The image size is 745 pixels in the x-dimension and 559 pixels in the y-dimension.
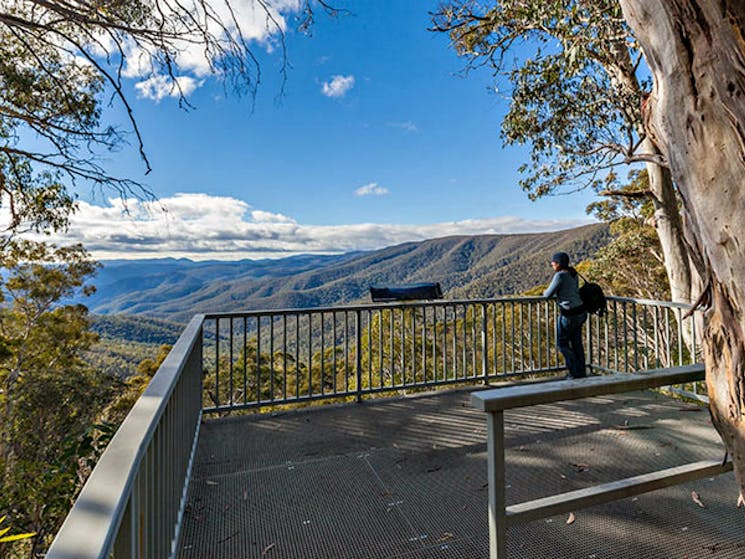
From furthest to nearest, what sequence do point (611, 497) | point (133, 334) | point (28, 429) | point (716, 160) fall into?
1. point (133, 334)
2. point (28, 429)
3. point (611, 497)
4. point (716, 160)

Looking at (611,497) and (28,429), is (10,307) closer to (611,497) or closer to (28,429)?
(28,429)

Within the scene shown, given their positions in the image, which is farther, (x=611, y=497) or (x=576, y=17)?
(x=576, y=17)

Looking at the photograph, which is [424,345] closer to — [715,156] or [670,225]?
[715,156]

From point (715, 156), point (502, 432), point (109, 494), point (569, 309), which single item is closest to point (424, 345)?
point (569, 309)

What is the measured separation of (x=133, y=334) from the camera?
45.1 m

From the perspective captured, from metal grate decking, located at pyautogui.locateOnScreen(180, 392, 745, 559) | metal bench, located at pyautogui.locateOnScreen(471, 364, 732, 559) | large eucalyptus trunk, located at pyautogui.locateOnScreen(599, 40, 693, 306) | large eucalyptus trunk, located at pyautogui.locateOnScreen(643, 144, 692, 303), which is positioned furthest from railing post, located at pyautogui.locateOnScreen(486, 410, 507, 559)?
large eucalyptus trunk, located at pyautogui.locateOnScreen(643, 144, 692, 303)

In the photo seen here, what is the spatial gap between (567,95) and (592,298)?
14.4 ft

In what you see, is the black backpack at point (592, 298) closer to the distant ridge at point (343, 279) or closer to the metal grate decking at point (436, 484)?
the metal grate decking at point (436, 484)

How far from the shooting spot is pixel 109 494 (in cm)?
75

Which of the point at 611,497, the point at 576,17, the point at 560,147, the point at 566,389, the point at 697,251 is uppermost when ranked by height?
the point at 576,17

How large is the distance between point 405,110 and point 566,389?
17947 mm

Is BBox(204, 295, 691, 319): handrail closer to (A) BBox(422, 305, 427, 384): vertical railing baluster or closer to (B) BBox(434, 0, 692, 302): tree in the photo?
(A) BBox(422, 305, 427, 384): vertical railing baluster

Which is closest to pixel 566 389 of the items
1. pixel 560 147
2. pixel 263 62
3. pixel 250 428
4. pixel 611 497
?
pixel 611 497

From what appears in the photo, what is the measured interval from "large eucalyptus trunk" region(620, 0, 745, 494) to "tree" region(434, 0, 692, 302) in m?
4.83
